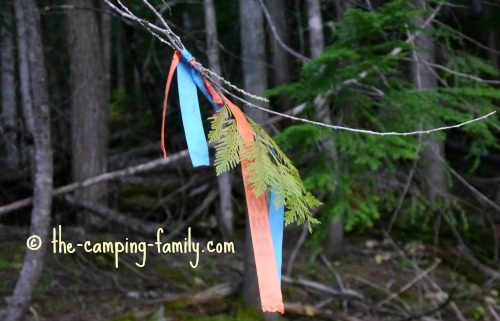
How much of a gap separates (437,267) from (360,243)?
1.06 m

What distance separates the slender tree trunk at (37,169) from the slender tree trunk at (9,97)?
11.4 feet

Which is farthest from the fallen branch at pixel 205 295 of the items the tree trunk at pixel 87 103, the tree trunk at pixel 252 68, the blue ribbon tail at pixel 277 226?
the blue ribbon tail at pixel 277 226

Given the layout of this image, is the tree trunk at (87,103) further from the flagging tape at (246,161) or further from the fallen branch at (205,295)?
the flagging tape at (246,161)

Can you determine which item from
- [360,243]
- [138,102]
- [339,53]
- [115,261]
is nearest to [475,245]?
[360,243]

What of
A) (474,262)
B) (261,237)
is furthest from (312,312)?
(261,237)

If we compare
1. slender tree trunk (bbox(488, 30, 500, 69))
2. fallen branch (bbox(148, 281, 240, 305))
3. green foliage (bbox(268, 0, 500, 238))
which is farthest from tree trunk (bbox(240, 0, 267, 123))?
slender tree trunk (bbox(488, 30, 500, 69))

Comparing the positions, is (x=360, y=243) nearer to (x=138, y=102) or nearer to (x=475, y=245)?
(x=475, y=245)

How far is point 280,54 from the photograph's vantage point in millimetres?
7879

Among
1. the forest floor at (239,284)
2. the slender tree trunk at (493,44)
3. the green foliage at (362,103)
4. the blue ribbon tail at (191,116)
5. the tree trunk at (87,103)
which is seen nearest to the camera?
the blue ribbon tail at (191,116)

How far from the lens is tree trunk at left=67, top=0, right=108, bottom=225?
27.2 ft

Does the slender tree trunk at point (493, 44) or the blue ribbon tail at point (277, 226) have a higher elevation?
the slender tree trunk at point (493, 44)

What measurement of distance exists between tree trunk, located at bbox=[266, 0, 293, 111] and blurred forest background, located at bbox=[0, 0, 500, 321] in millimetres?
27

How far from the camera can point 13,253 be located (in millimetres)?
7262

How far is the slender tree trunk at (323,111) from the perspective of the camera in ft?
17.3
